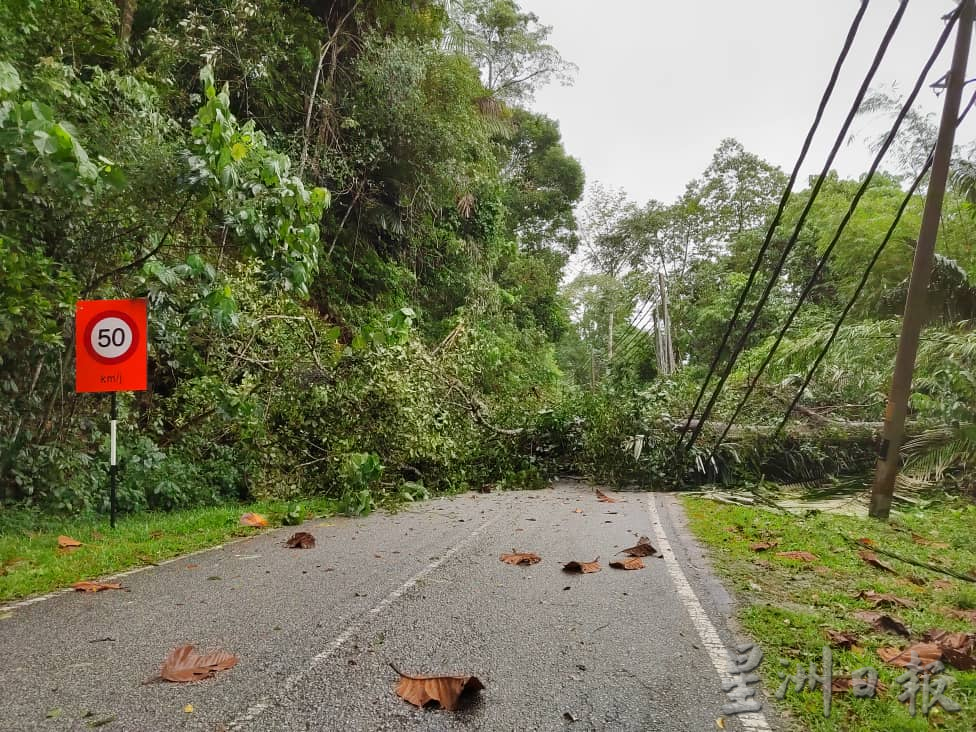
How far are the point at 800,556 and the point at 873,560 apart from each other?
0.57 metres

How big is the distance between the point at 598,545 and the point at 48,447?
6143 millimetres

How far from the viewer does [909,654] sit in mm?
3113

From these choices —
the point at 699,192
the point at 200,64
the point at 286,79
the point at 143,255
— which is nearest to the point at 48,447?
the point at 143,255

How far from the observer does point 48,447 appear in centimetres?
673

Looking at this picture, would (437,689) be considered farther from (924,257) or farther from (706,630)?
(924,257)

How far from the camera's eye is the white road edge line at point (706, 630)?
2502 millimetres

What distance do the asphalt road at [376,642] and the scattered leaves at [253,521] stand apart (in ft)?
3.63

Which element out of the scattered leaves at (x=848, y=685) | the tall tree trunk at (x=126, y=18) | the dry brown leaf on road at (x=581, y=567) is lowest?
the dry brown leaf on road at (x=581, y=567)

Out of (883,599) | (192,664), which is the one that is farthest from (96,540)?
(883,599)

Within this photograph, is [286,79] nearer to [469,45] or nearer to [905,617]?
[469,45]

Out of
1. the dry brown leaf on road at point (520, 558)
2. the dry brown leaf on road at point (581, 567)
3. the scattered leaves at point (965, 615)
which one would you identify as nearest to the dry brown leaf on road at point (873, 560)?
the scattered leaves at point (965, 615)

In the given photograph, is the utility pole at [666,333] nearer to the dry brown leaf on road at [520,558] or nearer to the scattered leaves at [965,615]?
the dry brown leaf on road at [520,558]

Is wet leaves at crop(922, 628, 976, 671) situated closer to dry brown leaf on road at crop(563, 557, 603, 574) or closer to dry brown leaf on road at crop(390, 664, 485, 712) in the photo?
dry brown leaf on road at crop(563, 557, 603, 574)

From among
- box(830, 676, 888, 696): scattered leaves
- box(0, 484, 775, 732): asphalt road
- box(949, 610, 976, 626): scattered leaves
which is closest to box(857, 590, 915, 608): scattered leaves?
box(949, 610, 976, 626): scattered leaves
